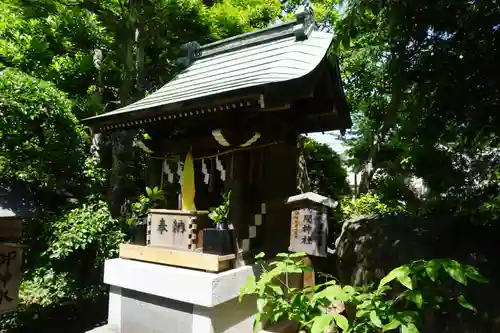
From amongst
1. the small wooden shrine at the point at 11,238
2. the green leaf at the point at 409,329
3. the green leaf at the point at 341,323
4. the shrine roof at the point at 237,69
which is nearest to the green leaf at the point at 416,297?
the green leaf at the point at 409,329

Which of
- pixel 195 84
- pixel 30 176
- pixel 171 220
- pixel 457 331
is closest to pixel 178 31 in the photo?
pixel 195 84

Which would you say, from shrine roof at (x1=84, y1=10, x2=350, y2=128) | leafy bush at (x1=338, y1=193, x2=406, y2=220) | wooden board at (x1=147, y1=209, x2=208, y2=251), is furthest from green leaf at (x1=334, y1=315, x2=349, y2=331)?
leafy bush at (x1=338, y1=193, x2=406, y2=220)

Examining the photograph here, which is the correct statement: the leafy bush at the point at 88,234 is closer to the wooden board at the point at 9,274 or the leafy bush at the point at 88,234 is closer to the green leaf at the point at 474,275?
the wooden board at the point at 9,274

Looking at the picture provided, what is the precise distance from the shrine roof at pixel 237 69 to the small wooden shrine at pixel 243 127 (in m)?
0.02

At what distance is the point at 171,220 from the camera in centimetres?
501

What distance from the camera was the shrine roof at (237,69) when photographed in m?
4.12

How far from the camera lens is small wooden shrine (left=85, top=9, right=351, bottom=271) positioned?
424cm

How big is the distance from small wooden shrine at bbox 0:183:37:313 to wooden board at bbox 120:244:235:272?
145 centimetres

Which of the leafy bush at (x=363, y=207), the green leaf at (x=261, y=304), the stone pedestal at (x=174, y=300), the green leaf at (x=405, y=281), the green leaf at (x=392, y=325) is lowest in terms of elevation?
the stone pedestal at (x=174, y=300)

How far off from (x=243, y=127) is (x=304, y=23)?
2053 millimetres

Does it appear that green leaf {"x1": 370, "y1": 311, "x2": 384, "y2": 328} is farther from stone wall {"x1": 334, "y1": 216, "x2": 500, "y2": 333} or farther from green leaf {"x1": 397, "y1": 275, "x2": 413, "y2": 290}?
stone wall {"x1": 334, "y1": 216, "x2": 500, "y2": 333}

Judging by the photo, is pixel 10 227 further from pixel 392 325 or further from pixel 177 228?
pixel 392 325

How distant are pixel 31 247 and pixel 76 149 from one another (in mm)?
2024

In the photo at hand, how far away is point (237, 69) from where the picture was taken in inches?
209
